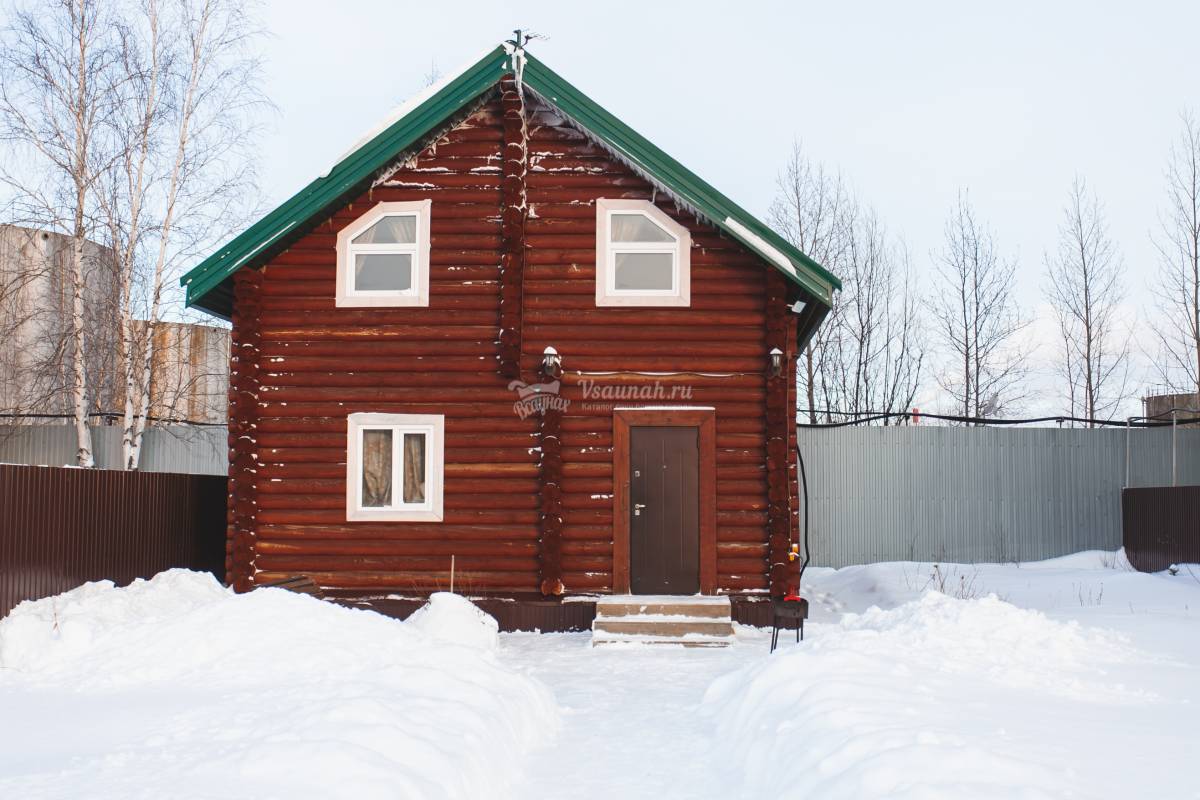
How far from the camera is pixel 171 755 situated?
5.52m

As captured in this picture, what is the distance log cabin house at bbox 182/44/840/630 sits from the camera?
486 inches

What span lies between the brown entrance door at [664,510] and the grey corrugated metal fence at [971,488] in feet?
22.4

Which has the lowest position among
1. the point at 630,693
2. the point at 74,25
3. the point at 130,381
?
the point at 630,693

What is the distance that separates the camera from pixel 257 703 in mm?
6734

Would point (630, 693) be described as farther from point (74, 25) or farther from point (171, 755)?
point (74, 25)

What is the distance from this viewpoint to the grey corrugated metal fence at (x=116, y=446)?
806 inches

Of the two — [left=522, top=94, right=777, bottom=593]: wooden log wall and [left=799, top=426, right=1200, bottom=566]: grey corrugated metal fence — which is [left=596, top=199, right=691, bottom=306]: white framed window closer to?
[left=522, top=94, right=777, bottom=593]: wooden log wall

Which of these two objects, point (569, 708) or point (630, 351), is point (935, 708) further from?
point (630, 351)

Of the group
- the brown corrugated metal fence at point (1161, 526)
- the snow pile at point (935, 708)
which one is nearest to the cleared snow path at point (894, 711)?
the snow pile at point (935, 708)

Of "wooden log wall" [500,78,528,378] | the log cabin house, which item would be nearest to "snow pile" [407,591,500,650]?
the log cabin house

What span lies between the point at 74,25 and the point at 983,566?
1947 cm

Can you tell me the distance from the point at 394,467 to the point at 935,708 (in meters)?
7.97

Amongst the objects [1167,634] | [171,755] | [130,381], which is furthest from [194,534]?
[1167,634]

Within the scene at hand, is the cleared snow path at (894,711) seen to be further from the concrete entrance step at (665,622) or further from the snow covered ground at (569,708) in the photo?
the concrete entrance step at (665,622)
